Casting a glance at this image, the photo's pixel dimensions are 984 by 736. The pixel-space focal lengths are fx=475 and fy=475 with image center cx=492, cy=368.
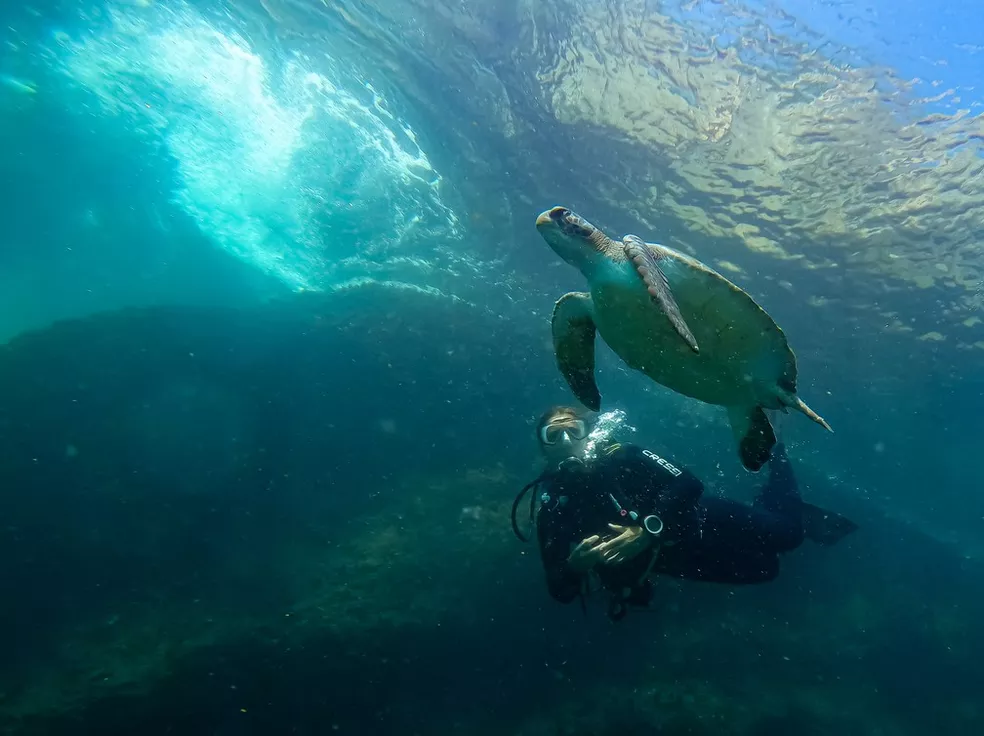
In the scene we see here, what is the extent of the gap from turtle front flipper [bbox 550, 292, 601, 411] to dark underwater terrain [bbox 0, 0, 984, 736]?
5090 mm

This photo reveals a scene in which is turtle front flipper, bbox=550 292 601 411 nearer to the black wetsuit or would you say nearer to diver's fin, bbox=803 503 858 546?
the black wetsuit

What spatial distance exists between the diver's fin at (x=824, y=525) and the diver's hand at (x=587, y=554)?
766cm

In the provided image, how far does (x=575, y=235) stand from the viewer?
3850 mm

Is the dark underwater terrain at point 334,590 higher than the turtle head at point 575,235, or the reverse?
the turtle head at point 575,235

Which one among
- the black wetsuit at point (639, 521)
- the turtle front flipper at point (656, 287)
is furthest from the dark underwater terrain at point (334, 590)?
the turtle front flipper at point (656, 287)

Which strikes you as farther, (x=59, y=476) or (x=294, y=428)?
(x=294, y=428)

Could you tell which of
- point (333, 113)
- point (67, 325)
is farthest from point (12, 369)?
point (333, 113)

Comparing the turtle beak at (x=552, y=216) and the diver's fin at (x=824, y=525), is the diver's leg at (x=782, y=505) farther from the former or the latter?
the turtle beak at (x=552, y=216)

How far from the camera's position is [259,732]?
801 centimetres

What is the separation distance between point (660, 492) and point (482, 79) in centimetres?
937

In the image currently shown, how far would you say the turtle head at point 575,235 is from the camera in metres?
3.80

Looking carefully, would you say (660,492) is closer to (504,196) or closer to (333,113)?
(504,196)

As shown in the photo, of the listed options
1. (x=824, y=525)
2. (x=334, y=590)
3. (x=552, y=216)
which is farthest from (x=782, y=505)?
(x=334, y=590)

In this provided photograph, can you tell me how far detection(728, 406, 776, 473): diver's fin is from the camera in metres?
4.64
